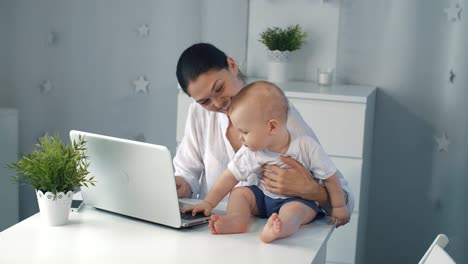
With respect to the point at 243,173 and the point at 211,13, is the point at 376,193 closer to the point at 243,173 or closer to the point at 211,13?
the point at 211,13

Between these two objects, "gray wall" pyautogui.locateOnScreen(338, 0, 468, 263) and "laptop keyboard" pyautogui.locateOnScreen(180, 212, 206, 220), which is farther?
"gray wall" pyautogui.locateOnScreen(338, 0, 468, 263)

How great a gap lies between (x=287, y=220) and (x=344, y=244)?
51.5 inches

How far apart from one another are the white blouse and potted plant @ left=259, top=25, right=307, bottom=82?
0.96 meters

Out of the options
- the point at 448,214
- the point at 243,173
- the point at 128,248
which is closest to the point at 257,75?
the point at 448,214

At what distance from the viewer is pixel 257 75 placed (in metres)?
3.55

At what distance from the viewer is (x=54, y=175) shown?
1891 millimetres

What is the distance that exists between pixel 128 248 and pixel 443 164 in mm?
2013

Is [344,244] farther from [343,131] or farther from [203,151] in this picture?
[203,151]

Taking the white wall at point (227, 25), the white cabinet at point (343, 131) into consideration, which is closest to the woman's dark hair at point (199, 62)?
the white cabinet at point (343, 131)

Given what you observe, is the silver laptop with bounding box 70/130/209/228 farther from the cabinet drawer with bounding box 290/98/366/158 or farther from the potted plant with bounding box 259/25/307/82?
the potted plant with bounding box 259/25/307/82

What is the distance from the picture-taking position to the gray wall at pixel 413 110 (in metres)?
3.34

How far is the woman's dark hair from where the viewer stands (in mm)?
2180

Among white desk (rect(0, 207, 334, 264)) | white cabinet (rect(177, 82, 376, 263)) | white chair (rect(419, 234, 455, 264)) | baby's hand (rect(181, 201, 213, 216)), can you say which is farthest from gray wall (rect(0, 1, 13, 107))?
white chair (rect(419, 234, 455, 264))

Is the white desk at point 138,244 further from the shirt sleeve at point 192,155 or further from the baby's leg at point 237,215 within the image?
the shirt sleeve at point 192,155
